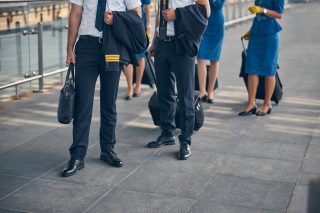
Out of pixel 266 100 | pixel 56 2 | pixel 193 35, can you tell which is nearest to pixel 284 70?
pixel 266 100

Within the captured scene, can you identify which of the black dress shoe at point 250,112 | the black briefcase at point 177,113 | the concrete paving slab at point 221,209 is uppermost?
the black briefcase at point 177,113

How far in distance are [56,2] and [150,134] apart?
3.36 metres

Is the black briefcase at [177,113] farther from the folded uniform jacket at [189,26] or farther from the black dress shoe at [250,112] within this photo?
the black dress shoe at [250,112]

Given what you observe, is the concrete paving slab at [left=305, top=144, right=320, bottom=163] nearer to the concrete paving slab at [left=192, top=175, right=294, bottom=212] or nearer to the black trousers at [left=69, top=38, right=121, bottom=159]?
the concrete paving slab at [left=192, top=175, right=294, bottom=212]

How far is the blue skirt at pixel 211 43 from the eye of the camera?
796 cm

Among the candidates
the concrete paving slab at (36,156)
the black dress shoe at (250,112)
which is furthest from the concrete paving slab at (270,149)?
the concrete paving slab at (36,156)

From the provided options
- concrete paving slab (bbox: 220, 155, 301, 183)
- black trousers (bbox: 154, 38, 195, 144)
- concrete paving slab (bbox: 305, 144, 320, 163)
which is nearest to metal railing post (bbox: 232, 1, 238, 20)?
concrete paving slab (bbox: 305, 144, 320, 163)

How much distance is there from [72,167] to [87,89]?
63 centimetres

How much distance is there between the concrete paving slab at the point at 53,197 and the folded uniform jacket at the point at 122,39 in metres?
0.98

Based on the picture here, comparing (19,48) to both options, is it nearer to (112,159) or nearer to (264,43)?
(264,43)

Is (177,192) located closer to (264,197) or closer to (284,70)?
(264,197)

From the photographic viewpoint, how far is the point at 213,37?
8031mm

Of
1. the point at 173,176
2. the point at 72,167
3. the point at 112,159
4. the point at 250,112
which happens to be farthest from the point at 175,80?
the point at 250,112

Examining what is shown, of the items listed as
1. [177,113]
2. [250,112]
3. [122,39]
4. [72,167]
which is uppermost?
[122,39]
